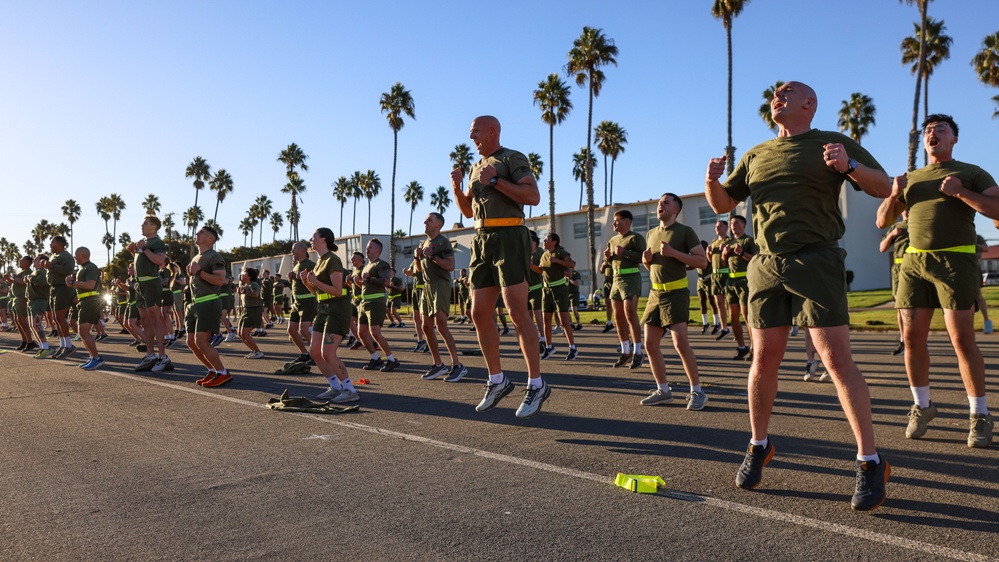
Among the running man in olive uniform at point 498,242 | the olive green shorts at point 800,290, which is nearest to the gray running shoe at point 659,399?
the running man in olive uniform at point 498,242

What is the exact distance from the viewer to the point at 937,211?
5.14 m

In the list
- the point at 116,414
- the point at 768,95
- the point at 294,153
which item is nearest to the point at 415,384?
the point at 116,414

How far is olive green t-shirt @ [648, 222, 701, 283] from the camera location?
724 cm

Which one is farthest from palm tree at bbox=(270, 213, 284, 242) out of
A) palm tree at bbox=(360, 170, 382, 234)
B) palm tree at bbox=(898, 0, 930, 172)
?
palm tree at bbox=(898, 0, 930, 172)

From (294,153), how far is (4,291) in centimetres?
4705

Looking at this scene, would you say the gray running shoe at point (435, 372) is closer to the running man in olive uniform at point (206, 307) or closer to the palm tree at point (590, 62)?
the running man in olive uniform at point (206, 307)

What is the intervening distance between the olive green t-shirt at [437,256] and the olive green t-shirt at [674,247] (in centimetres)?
332

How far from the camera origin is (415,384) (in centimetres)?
927

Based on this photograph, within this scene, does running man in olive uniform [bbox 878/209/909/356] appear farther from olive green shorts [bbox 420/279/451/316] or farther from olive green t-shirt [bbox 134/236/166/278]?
olive green t-shirt [bbox 134/236/166/278]

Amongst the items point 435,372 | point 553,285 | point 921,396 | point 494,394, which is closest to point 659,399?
A: point 494,394

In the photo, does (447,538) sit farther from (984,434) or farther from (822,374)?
(822,374)

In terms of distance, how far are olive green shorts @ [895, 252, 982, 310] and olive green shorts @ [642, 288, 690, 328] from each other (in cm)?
203

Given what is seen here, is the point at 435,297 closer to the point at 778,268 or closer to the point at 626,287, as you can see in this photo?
the point at 626,287

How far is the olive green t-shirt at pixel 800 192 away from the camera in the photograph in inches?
151
